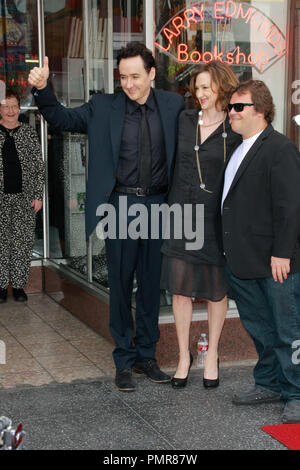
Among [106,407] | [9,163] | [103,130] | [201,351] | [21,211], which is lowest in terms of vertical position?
[106,407]

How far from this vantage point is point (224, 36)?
4.86 meters

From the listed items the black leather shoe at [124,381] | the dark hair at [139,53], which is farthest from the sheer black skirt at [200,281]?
the dark hair at [139,53]

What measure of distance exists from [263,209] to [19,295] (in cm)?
355

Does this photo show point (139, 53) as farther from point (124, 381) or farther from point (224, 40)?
point (124, 381)

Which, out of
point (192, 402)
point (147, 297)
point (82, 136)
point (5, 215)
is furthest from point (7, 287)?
point (192, 402)

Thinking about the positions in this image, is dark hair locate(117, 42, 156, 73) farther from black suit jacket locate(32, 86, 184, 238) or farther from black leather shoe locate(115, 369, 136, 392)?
black leather shoe locate(115, 369, 136, 392)

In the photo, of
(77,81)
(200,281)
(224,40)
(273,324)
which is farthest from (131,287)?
(77,81)

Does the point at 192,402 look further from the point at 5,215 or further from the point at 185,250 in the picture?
the point at 5,215

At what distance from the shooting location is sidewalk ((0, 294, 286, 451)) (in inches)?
139

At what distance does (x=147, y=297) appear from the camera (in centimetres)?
441

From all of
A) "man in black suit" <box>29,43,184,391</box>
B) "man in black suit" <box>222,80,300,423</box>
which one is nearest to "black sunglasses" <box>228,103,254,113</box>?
"man in black suit" <box>222,80,300,423</box>

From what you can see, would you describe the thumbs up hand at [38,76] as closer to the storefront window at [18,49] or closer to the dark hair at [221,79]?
the dark hair at [221,79]

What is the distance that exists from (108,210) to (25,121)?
3254mm

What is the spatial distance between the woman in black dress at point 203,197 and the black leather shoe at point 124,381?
269mm
